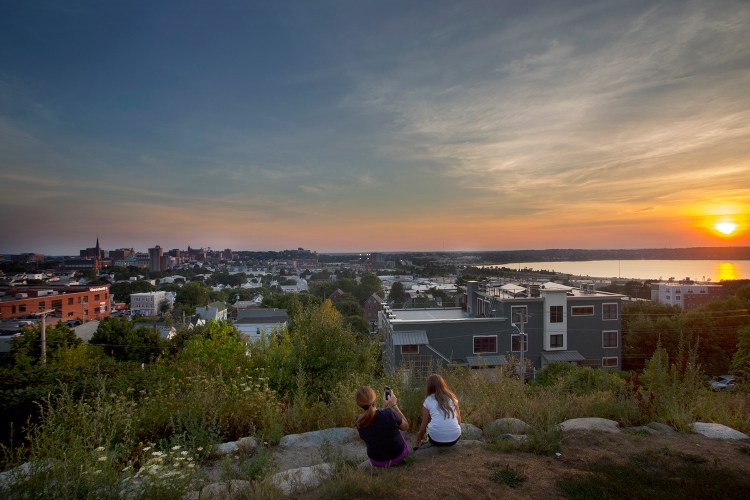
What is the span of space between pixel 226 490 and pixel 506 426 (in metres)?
3.34

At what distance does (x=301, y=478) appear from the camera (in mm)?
3697

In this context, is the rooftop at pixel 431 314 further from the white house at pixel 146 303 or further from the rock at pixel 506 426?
the white house at pixel 146 303

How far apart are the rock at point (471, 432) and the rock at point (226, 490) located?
264 cm

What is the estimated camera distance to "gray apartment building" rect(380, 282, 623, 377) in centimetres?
2152

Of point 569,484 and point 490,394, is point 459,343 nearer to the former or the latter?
point 490,394

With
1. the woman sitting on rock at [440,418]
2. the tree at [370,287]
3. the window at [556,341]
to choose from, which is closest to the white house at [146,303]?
the tree at [370,287]

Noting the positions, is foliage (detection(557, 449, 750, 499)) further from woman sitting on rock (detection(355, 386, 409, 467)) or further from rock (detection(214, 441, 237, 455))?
rock (detection(214, 441, 237, 455))

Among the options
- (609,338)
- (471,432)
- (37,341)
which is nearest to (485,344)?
(609,338)

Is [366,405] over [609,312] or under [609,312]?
over

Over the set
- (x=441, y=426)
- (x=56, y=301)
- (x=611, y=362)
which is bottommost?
(x=611, y=362)

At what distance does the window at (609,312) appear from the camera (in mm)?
23406

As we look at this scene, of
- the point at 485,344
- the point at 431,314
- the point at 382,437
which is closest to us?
the point at 382,437

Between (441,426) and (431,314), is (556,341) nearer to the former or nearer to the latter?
(431,314)

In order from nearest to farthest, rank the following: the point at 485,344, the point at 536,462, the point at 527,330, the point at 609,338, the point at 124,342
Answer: the point at 536,462
the point at 485,344
the point at 124,342
the point at 527,330
the point at 609,338
